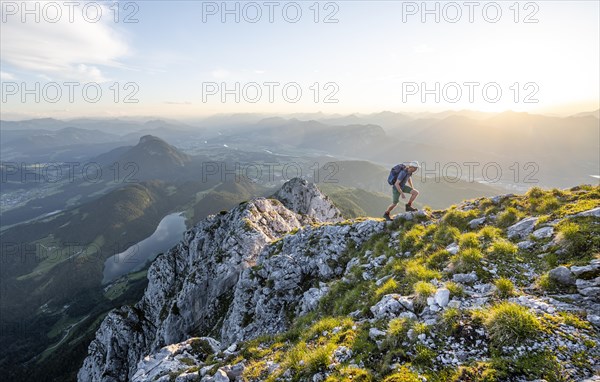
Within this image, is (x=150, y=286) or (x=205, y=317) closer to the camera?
(x=205, y=317)

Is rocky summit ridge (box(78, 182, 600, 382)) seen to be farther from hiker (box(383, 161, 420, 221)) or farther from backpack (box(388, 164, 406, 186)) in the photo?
backpack (box(388, 164, 406, 186))

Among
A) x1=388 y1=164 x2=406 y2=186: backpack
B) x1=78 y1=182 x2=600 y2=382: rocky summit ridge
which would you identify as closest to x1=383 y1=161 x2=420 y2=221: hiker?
x1=388 y1=164 x2=406 y2=186: backpack

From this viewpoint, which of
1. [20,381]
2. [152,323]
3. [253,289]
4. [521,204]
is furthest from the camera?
[20,381]

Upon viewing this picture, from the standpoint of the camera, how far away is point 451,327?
9445mm

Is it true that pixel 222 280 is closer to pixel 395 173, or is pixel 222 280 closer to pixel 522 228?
pixel 395 173

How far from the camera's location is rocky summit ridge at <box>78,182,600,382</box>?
8.22 meters

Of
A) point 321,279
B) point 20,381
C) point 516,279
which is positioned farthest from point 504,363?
point 20,381

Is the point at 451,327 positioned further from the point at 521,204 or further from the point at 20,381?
the point at 20,381

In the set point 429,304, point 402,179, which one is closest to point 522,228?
point 429,304

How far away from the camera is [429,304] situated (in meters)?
10.9

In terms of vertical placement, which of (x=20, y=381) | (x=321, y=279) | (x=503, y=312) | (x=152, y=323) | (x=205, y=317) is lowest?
(x=20, y=381)

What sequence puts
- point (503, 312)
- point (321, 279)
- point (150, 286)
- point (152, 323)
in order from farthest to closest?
point (150, 286) → point (152, 323) → point (321, 279) → point (503, 312)

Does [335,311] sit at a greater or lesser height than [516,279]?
lesser

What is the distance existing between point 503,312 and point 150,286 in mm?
73435
